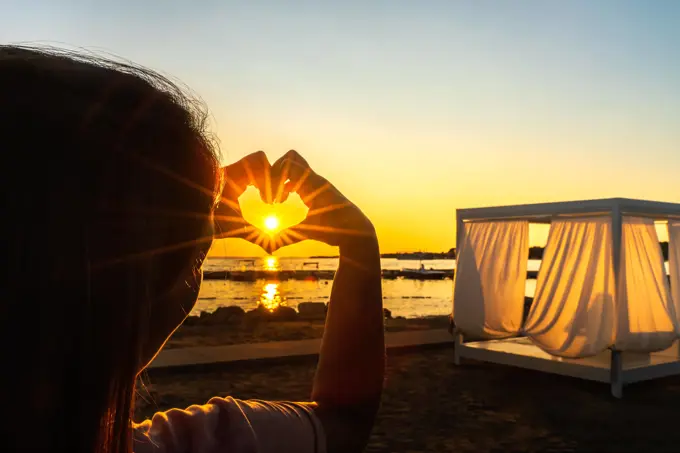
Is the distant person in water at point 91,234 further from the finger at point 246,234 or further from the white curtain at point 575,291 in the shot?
the white curtain at point 575,291

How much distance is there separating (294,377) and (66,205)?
831cm

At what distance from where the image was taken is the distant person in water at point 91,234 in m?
0.49

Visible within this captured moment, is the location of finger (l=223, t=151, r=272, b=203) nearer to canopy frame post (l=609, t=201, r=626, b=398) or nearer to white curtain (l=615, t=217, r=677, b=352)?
canopy frame post (l=609, t=201, r=626, b=398)

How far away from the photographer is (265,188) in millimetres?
898

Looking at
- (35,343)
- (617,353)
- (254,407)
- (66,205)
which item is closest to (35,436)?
(35,343)

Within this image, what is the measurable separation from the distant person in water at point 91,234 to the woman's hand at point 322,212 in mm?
225

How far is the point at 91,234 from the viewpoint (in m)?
0.53

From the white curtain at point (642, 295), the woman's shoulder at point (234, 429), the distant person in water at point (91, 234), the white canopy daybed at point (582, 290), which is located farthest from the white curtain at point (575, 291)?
the distant person in water at point (91, 234)

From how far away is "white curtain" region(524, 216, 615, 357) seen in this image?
25.5 ft

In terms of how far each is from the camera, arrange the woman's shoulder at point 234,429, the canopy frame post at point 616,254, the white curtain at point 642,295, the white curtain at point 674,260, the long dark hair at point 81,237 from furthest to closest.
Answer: the white curtain at point 674,260, the white curtain at point 642,295, the canopy frame post at point 616,254, the woman's shoulder at point 234,429, the long dark hair at point 81,237

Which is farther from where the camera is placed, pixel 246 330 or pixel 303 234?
pixel 246 330

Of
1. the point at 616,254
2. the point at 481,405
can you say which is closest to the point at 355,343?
the point at 481,405

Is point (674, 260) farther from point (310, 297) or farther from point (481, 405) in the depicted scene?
point (310, 297)

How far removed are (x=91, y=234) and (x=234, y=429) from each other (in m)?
0.40
